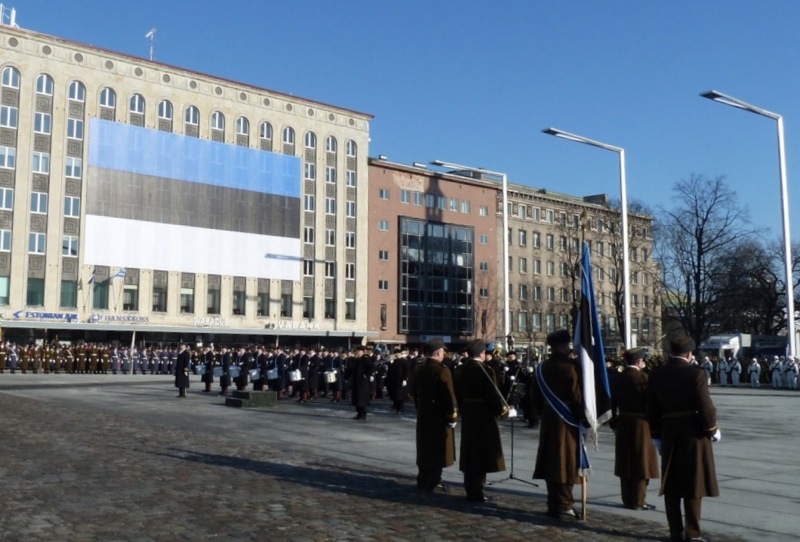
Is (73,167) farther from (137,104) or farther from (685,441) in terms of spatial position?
(685,441)

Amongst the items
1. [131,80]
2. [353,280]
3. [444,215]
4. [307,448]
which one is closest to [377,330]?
[353,280]

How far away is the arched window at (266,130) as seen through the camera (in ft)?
233

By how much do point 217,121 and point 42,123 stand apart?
13485mm

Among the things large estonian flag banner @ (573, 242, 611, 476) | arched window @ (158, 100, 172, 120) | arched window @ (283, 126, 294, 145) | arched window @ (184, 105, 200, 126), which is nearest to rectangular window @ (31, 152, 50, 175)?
arched window @ (158, 100, 172, 120)

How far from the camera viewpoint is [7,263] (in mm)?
57531

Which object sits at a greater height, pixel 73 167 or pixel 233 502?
pixel 73 167

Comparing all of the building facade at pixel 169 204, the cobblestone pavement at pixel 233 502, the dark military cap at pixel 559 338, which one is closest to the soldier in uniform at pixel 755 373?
the cobblestone pavement at pixel 233 502

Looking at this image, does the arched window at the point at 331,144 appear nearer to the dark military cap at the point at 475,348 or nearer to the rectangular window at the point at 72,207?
the rectangular window at the point at 72,207

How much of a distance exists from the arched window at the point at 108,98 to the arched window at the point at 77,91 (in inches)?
51.2

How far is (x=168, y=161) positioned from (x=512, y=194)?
35679mm

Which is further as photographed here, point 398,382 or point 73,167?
point 73,167

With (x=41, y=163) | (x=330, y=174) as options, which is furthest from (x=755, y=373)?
(x=41, y=163)

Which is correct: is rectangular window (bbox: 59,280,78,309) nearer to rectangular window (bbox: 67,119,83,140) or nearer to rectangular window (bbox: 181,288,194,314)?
rectangular window (bbox: 181,288,194,314)

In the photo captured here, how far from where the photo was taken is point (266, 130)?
234 ft
